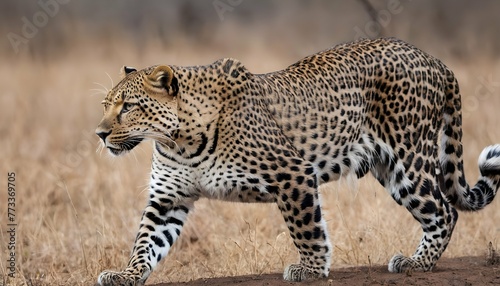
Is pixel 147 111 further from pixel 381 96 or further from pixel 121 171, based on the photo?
pixel 121 171

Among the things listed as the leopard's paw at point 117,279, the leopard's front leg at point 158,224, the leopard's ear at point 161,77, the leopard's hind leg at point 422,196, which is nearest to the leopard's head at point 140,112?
the leopard's ear at point 161,77

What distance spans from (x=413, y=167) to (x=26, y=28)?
Result: 1667 cm

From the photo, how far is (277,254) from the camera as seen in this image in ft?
25.7

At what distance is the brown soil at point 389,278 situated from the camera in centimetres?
649

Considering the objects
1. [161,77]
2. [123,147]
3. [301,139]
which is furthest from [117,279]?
[301,139]

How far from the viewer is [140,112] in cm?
642

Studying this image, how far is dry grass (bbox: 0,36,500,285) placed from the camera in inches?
316

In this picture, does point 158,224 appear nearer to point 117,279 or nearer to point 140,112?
point 117,279

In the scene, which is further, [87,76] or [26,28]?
[26,28]

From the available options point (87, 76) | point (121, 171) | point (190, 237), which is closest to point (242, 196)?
point (190, 237)

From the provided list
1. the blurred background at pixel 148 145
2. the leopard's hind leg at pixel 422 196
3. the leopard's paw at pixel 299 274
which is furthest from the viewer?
the blurred background at pixel 148 145

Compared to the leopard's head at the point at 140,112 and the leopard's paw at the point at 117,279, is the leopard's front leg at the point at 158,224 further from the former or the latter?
the leopard's head at the point at 140,112

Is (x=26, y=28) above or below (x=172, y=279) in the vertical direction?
above

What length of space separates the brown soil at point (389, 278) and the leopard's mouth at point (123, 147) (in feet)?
3.48
